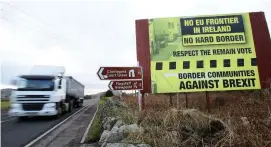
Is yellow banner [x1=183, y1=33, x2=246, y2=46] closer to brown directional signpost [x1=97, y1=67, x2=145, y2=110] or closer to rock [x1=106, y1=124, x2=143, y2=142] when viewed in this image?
brown directional signpost [x1=97, y1=67, x2=145, y2=110]

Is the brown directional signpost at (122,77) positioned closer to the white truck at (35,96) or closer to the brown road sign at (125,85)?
the brown road sign at (125,85)

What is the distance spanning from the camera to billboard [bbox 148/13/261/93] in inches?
427

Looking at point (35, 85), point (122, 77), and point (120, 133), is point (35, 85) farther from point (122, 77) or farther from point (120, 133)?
point (120, 133)

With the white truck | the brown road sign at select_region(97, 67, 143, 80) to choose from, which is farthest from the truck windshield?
the brown road sign at select_region(97, 67, 143, 80)

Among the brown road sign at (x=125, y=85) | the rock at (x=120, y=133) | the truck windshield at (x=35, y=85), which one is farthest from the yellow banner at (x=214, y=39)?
the truck windshield at (x=35, y=85)

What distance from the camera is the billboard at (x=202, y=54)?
10.8m

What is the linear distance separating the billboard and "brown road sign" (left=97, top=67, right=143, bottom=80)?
2066 mm

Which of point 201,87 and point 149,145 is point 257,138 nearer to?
point 149,145

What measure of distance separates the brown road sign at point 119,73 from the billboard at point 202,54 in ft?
6.78

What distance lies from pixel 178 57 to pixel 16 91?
1002 cm

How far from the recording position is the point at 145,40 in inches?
451

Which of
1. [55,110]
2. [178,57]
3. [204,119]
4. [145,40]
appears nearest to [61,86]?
[55,110]

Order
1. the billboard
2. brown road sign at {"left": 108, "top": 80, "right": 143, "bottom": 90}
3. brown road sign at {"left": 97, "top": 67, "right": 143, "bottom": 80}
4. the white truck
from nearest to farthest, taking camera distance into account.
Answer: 1. brown road sign at {"left": 97, "top": 67, "right": 143, "bottom": 80}
2. brown road sign at {"left": 108, "top": 80, "right": 143, "bottom": 90}
3. the billboard
4. the white truck

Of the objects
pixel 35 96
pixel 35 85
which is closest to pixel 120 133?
pixel 35 96
